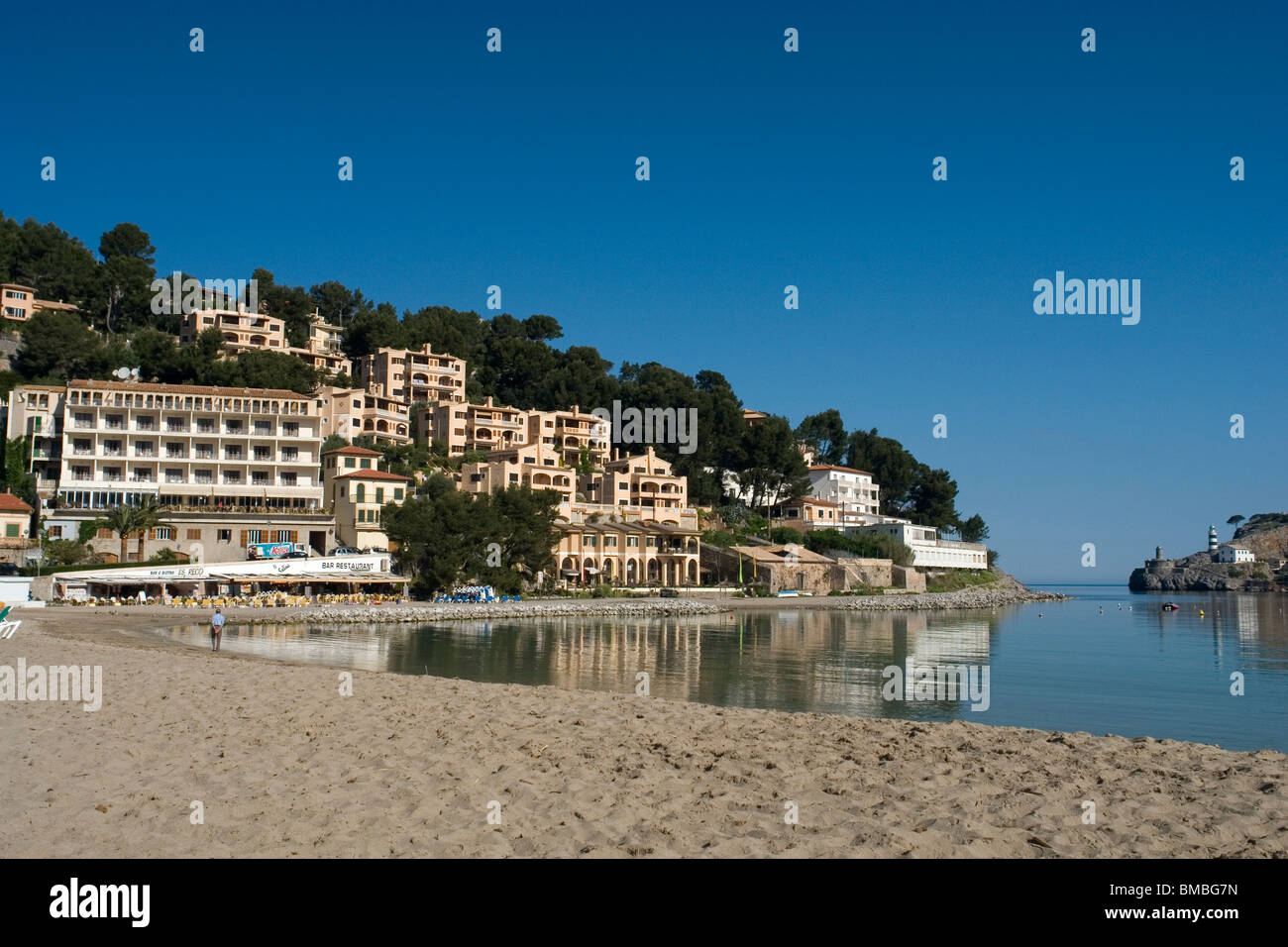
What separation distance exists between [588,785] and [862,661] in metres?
26.8

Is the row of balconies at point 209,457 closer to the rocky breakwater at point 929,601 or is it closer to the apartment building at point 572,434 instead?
the apartment building at point 572,434

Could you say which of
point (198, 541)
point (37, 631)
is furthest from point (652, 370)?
point (37, 631)

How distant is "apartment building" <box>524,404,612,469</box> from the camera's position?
3816 inches

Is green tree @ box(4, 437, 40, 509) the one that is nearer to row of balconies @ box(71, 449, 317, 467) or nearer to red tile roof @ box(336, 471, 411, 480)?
row of balconies @ box(71, 449, 317, 467)

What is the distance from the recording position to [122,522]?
59.2 meters

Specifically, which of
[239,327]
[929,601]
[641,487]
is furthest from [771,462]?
[239,327]

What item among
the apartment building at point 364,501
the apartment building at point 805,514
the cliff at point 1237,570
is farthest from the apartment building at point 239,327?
the cliff at point 1237,570

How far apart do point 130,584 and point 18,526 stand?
9.29 m

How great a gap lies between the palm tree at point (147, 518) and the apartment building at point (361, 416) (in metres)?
22.9

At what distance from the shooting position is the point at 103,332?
96.0m

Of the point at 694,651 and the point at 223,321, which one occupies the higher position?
the point at 223,321
